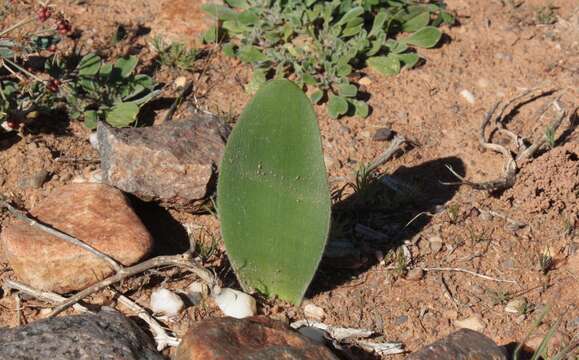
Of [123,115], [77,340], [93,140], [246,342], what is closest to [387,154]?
[123,115]

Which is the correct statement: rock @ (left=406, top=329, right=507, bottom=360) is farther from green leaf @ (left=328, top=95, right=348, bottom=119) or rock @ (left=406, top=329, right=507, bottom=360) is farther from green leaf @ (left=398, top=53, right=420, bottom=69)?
green leaf @ (left=398, top=53, right=420, bottom=69)

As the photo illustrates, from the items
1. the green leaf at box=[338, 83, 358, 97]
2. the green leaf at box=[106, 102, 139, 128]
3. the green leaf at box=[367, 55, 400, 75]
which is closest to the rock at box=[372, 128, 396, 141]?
the green leaf at box=[338, 83, 358, 97]

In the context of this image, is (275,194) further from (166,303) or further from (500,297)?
(500,297)

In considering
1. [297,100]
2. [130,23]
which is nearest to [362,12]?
[130,23]

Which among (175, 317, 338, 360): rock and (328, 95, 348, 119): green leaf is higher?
(175, 317, 338, 360): rock

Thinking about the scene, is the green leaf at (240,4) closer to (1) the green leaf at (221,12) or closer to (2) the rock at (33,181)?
(1) the green leaf at (221,12)

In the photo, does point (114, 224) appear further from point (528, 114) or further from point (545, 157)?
point (528, 114)

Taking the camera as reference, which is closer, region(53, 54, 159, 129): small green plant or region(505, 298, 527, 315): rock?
region(505, 298, 527, 315): rock

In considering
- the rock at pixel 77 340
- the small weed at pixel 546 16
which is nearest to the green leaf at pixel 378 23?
the small weed at pixel 546 16
